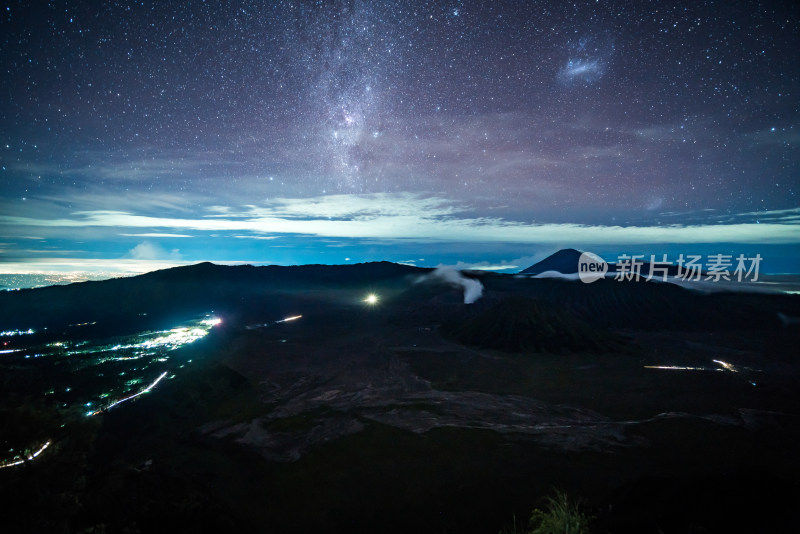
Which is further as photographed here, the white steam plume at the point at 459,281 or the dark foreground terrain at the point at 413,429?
the white steam plume at the point at 459,281

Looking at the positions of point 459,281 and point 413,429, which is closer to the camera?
point 413,429

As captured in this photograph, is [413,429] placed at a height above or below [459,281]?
below

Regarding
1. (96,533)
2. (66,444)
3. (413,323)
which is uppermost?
(66,444)

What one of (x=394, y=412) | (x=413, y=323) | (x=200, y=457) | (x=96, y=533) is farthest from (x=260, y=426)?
(x=413, y=323)

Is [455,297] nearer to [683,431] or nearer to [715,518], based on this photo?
[683,431]

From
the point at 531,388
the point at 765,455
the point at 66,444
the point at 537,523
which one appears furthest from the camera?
the point at 531,388

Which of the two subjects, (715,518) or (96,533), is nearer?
(96,533)

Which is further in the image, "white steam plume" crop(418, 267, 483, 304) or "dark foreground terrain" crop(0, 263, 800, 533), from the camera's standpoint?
"white steam plume" crop(418, 267, 483, 304)

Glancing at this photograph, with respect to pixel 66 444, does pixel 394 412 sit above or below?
below
